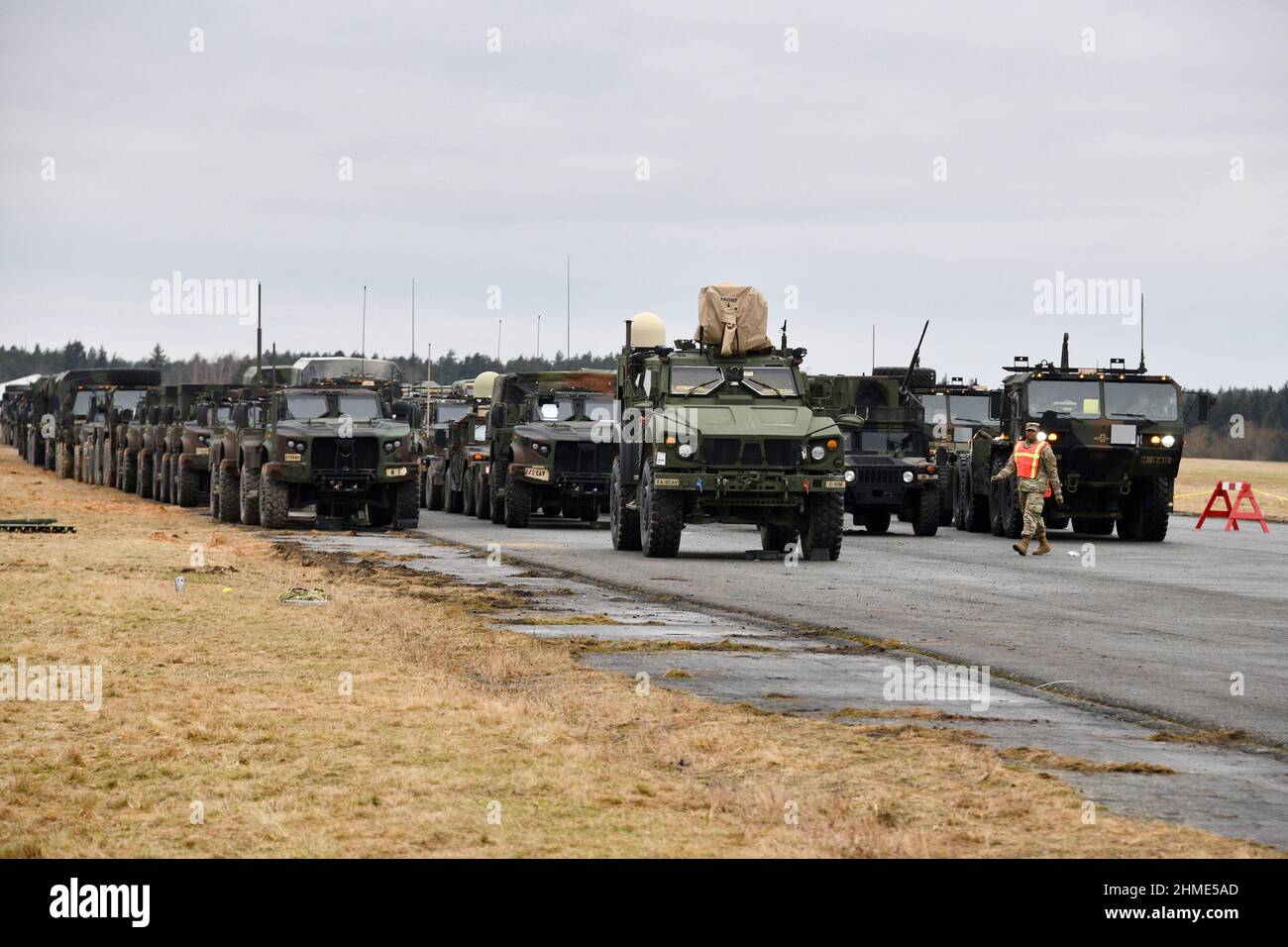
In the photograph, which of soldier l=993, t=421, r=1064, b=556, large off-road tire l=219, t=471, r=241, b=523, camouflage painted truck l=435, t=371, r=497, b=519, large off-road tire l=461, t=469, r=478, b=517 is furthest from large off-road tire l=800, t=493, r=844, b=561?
large off-road tire l=461, t=469, r=478, b=517

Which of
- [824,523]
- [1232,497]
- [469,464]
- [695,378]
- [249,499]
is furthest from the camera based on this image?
[1232,497]

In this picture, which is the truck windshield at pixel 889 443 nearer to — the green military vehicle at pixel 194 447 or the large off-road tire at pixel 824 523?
the large off-road tire at pixel 824 523

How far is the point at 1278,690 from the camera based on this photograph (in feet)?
40.1

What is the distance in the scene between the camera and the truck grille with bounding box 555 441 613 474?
104ft

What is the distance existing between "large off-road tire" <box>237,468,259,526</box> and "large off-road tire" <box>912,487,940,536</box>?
10.5 metres

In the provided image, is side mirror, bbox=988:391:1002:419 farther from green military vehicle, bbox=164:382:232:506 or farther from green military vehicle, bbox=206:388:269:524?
green military vehicle, bbox=164:382:232:506

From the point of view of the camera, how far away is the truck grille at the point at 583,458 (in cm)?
3184

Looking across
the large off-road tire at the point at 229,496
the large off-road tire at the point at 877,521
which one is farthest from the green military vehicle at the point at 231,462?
the large off-road tire at the point at 877,521

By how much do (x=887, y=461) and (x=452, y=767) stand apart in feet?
81.2

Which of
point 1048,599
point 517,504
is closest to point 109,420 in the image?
point 517,504

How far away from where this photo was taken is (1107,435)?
31.7m

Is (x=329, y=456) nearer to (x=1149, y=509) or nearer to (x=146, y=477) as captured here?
(x=1149, y=509)
